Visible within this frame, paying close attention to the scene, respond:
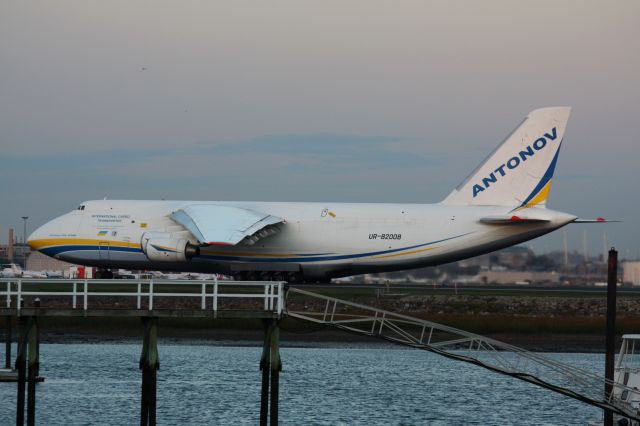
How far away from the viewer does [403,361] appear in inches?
2314

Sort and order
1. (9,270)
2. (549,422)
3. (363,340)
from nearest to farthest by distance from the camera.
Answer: (549,422), (363,340), (9,270)

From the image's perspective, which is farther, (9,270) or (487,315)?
(9,270)

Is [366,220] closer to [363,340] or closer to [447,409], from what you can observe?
[363,340]

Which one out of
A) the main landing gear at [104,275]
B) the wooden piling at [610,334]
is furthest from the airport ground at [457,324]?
the wooden piling at [610,334]

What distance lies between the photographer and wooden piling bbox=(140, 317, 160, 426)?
30.9 meters

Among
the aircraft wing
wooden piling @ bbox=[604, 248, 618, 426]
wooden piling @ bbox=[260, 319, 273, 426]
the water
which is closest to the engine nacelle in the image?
the aircraft wing

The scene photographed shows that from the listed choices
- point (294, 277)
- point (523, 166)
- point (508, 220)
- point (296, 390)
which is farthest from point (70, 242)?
point (523, 166)

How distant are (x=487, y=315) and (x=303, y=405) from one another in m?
22.3

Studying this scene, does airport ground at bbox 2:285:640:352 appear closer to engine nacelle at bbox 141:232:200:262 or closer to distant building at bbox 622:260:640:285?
engine nacelle at bbox 141:232:200:262

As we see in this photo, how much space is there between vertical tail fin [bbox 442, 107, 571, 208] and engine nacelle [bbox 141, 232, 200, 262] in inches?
590

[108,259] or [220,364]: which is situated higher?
[108,259]

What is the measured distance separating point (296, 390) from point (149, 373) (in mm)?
15255

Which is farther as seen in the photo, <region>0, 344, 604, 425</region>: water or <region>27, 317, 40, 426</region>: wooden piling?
<region>0, 344, 604, 425</region>: water

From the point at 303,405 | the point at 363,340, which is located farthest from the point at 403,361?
the point at 303,405
